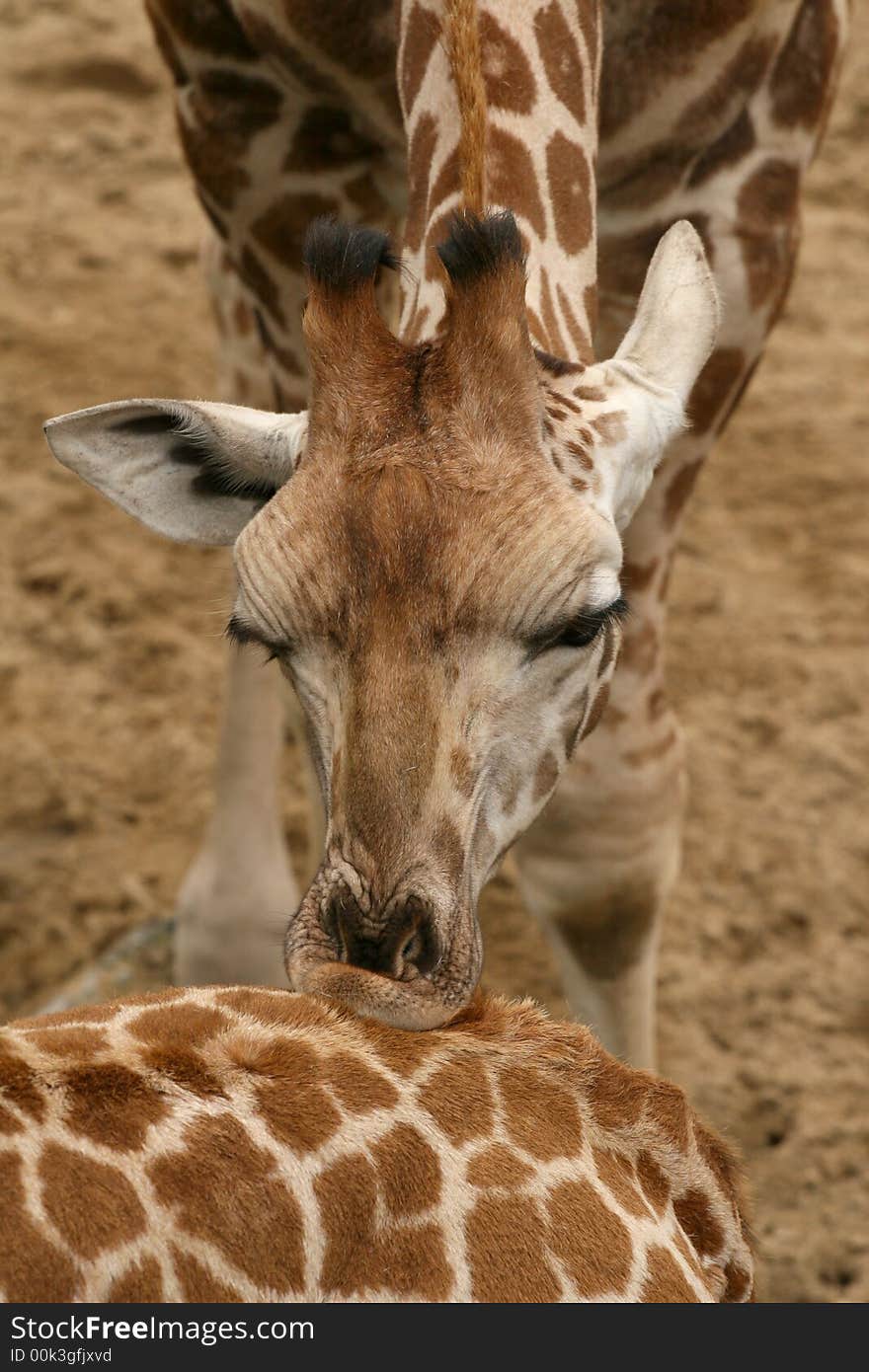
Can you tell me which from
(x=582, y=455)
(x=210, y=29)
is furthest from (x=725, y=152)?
(x=582, y=455)

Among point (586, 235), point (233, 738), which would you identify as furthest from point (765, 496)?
point (586, 235)

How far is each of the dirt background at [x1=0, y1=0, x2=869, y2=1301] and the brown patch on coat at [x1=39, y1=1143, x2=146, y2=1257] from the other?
1706mm

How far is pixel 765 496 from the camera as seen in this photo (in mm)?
5492

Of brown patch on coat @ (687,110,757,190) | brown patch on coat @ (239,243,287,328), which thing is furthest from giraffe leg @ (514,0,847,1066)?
brown patch on coat @ (239,243,287,328)

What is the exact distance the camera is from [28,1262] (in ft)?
6.06

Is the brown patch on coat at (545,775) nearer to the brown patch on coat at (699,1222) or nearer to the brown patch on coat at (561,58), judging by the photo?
the brown patch on coat at (699,1222)

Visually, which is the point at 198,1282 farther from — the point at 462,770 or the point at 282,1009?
the point at 462,770

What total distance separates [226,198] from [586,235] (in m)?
1.10

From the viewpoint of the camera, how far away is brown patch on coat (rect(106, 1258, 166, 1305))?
1890 mm

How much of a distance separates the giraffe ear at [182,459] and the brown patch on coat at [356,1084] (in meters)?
Result: 0.86

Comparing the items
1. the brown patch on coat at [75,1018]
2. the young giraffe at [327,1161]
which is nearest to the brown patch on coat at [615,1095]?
the young giraffe at [327,1161]

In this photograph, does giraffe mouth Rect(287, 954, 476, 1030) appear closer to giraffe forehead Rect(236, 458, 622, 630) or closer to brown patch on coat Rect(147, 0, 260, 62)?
giraffe forehead Rect(236, 458, 622, 630)

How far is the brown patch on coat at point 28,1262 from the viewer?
1840 millimetres
